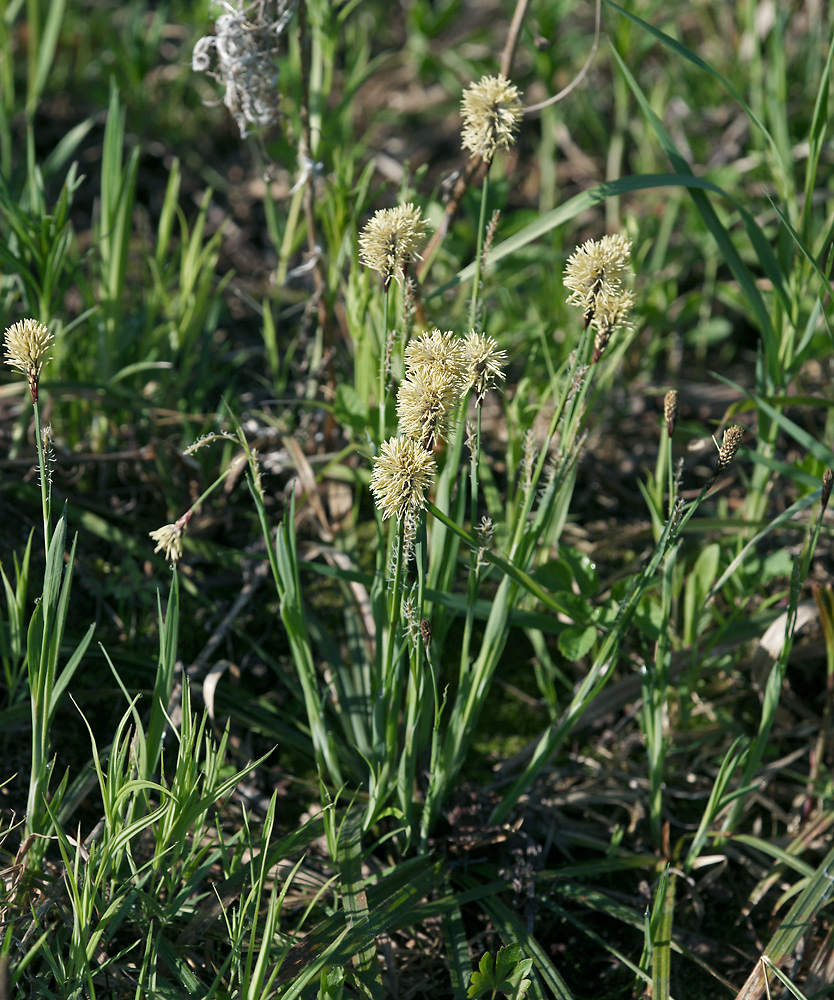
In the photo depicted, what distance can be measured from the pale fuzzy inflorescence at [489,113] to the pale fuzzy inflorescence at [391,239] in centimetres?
14

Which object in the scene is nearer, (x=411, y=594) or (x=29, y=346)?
(x=29, y=346)

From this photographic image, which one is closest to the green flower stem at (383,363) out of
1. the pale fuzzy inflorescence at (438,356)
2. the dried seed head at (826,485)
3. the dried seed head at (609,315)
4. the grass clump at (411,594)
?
the grass clump at (411,594)

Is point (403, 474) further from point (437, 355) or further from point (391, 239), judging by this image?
point (391, 239)

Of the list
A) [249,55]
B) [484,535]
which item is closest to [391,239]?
[484,535]

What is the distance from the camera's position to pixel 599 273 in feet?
3.89

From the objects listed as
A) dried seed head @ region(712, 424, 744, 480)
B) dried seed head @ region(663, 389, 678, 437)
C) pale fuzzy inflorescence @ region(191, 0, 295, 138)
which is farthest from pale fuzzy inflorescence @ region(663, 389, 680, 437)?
pale fuzzy inflorescence @ region(191, 0, 295, 138)

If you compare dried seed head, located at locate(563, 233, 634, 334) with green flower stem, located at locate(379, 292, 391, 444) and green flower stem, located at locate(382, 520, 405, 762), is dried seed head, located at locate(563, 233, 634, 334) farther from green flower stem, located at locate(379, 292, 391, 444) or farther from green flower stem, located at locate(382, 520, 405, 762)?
green flower stem, located at locate(382, 520, 405, 762)

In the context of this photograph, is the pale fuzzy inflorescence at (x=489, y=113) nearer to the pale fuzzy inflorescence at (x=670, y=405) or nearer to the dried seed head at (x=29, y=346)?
the pale fuzzy inflorescence at (x=670, y=405)

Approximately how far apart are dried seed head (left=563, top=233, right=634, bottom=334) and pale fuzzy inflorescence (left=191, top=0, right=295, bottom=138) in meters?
0.92

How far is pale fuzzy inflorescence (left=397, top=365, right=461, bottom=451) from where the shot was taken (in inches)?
40.9

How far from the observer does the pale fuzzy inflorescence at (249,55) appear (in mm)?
1693

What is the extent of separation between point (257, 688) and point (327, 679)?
0.52 feet

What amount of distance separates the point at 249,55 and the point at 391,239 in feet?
2.58

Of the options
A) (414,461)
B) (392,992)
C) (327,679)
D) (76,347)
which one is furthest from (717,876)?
(76,347)
